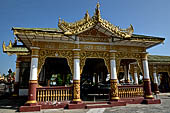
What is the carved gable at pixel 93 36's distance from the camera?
8109 mm

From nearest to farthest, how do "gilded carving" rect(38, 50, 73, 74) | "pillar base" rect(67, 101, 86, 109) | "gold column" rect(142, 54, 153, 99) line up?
"pillar base" rect(67, 101, 86, 109) < "gilded carving" rect(38, 50, 73, 74) < "gold column" rect(142, 54, 153, 99)

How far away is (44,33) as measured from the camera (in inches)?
279

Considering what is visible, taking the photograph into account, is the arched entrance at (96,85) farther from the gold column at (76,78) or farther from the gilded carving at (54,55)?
the gilded carving at (54,55)

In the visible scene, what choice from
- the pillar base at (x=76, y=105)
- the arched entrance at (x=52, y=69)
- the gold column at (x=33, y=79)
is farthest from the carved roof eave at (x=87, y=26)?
the pillar base at (x=76, y=105)

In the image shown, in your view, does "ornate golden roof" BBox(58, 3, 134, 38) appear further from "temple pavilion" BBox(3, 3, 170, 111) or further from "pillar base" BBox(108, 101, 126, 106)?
"pillar base" BBox(108, 101, 126, 106)

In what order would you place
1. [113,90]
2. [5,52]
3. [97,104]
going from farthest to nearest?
[5,52] < [113,90] < [97,104]

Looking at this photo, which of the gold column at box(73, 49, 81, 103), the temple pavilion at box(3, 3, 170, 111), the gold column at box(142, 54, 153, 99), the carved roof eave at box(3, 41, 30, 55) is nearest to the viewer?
the temple pavilion at box(3, 3, 170, 111)

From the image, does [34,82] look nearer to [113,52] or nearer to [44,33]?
[44,33]

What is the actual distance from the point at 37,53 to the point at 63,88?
261 centimetres

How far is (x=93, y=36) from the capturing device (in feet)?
27.0

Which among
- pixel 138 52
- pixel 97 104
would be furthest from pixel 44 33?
pixel 138 52

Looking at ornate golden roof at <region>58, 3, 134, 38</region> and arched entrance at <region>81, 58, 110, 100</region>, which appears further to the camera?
arched entrance at <region>81, 58, 110, 100</region>

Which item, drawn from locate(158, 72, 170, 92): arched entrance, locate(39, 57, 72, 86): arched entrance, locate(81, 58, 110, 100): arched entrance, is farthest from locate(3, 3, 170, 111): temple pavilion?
locate(158, 72, 170, 92): arched entrance

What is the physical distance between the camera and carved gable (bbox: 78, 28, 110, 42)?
8109 mm
